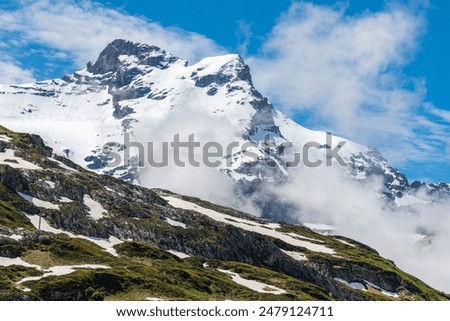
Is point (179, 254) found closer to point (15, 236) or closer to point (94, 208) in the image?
point (94, 208)

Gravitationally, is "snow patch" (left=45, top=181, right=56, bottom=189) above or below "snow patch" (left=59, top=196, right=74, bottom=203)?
above

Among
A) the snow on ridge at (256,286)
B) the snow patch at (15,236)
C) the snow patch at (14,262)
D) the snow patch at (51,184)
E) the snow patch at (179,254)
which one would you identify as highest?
the snow patch at (51,184)

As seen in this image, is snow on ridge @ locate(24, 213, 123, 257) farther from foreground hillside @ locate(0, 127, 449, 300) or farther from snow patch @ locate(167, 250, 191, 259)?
snow patch @ locate(167, 250, 191, 259)

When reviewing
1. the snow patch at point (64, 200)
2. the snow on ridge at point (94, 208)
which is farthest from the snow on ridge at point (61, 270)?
the snow patch at point (64, 200)

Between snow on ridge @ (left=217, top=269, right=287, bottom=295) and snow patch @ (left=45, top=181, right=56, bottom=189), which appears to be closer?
snow on ridge @ (left=217, top=269, right=287, bottom=295)

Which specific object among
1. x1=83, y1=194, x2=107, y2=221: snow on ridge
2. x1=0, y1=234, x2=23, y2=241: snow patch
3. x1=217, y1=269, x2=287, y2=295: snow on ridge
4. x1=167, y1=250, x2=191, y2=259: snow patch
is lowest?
x1=217, y1=269, x2=287, y2=295: snow on ridge

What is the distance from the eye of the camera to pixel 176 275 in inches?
5531

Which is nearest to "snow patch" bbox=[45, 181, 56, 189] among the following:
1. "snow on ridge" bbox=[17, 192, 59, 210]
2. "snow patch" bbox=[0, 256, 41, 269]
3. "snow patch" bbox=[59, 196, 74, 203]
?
"snow patch" bbox=[59, 196, 74, 203]

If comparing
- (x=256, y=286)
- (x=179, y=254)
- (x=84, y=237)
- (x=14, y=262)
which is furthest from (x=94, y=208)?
(x=14, y=262)

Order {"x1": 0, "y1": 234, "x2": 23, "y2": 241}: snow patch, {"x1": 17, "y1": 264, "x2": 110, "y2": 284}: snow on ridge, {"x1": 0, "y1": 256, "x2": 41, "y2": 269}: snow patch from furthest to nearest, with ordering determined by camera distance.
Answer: {"x1": 0, "y1": 234, "x2": 23, "y2": 241}: snow patch
{"x1": 0, "y1": 256, "x2": 41, "y2": 269}: snow patch
{"x1": 17, "y1": 264, "x2": 110, "y2": 284}: snow on ridge

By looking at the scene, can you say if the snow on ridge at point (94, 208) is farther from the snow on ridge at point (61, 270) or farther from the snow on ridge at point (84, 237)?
the snow on ridge at point (61, 270)
